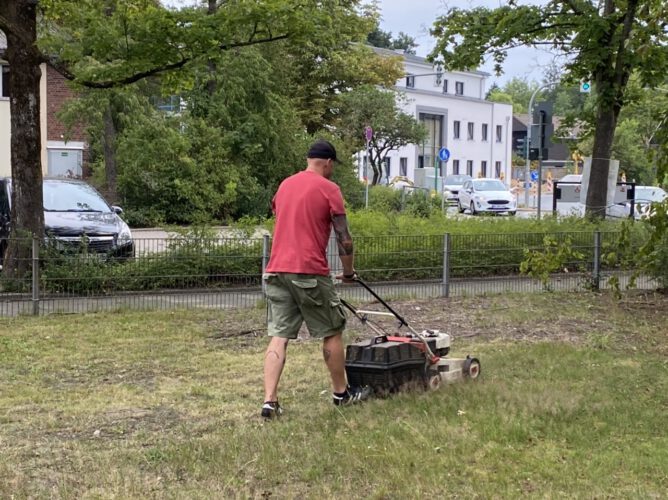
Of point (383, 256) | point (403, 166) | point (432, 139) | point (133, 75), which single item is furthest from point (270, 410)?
point (432, 139)

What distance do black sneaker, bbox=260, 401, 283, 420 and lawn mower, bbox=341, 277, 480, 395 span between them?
658 mm

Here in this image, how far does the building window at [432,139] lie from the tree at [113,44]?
188 ft

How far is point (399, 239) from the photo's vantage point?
1298cm

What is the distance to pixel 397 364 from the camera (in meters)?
6.50

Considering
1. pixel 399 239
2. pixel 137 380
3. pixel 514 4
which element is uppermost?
pixel 514 4

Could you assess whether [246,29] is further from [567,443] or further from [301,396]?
[567,443]

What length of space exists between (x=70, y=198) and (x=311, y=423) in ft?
34.4

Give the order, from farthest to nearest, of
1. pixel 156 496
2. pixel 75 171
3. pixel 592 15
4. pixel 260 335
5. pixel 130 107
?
Answer: 1. pixel 75 171
2. pixel 130 107
3. pixel 592 15
4. pixel 260 335
5. pixel 156 496

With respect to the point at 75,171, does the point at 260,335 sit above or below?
below

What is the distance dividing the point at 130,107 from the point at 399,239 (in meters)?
16.5

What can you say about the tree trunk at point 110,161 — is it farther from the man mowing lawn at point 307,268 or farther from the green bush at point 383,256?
the man mowing lawn at point 307,268

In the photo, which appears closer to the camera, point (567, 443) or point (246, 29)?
point (567, 443)

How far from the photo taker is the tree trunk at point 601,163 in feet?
55.7

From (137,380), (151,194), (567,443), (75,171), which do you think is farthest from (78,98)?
(567,443)
